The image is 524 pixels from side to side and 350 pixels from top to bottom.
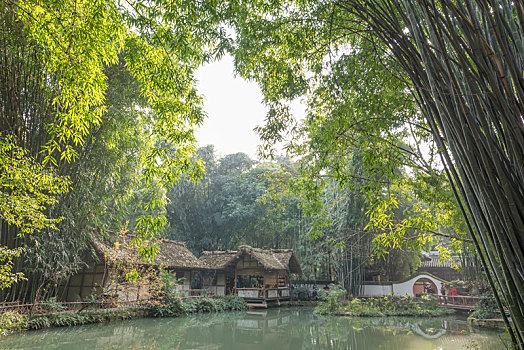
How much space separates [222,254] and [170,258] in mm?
3641

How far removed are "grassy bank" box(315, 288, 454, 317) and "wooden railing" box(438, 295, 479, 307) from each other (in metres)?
0.32

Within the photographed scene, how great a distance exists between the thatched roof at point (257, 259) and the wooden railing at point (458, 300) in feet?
21.2

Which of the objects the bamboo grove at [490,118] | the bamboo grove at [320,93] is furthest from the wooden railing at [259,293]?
the bamboo grove at [490,118]

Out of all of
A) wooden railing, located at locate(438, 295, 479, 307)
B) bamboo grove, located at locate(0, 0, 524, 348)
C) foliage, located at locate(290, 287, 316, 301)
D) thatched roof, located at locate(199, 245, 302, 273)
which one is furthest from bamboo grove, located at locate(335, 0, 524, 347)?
foliage, located at locate(290, 287, 316, 301)

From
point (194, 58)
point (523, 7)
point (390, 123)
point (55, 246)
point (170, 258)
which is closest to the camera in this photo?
point (523, 7)

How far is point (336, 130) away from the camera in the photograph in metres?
3.58

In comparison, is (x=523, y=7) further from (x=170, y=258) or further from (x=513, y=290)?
(x=170, y=258)

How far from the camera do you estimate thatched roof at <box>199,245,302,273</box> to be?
14531 millimetres

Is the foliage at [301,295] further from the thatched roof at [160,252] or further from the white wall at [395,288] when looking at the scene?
the thatched roof at [160,252]

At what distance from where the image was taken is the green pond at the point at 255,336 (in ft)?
20.1

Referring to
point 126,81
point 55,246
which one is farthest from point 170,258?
point 126,81

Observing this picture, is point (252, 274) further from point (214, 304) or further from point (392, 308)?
point (392, 308)

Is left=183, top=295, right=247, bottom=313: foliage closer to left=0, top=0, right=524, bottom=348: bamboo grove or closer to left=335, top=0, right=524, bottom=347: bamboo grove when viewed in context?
left=0, top=0, right=524, bottom=348: bamboo grove

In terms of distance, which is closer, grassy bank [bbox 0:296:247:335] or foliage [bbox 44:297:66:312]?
grassy bank [bbox 0:296:247:335]
